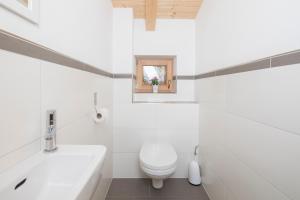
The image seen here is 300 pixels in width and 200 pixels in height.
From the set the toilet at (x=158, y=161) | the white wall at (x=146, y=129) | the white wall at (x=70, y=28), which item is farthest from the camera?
the white wall at (x=146, y=129)

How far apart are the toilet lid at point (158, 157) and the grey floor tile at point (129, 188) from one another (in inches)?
18.3

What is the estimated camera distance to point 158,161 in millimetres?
1565

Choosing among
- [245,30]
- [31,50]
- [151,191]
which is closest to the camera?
[31,50]

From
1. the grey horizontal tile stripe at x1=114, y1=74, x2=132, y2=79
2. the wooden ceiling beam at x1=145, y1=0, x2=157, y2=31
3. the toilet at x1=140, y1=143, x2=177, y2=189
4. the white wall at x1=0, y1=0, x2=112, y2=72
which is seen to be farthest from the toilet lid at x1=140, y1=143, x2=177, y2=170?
the wooden ceiling beam at x1=145, y1=0, x2=157, y2=31

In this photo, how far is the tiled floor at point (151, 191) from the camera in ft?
5.70

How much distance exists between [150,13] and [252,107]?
1516mm

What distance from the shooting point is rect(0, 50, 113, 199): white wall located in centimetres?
55

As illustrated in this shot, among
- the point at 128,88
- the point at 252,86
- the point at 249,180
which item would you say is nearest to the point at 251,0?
the point at 252,86

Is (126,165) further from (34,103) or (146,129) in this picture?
(34,103)

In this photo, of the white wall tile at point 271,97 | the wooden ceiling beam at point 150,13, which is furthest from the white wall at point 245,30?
the wooden ceiling beam at point 150,13

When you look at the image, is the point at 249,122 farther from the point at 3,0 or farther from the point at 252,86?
the point at 3,0

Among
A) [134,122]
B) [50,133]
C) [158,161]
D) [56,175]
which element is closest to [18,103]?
[50,133]

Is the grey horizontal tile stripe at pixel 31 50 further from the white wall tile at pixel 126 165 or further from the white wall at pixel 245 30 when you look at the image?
the white wall tile at pixel 126 165

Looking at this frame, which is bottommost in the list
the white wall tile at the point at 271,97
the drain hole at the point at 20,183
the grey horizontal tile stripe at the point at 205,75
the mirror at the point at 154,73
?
the drain hole at the point at 20,183
